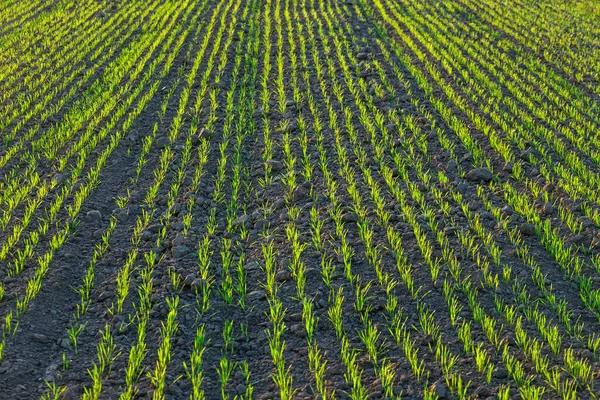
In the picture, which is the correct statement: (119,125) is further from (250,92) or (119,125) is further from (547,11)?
(547,11)

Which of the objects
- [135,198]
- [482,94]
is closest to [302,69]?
[482,94]

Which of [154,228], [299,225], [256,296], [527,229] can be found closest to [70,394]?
[256,296]

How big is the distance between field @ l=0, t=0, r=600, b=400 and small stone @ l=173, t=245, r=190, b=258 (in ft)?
0.12

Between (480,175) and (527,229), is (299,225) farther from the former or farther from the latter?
(480,175)

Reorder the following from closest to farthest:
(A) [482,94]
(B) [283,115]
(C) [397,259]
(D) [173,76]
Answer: (C) [397,259]
(B) [283,115]
(A) [482,94]
(D) [173,76]

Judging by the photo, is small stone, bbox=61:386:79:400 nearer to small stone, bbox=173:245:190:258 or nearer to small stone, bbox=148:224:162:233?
small stone, bbox=173:245:190:258

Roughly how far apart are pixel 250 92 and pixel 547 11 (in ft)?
31.0

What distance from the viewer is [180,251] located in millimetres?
5172

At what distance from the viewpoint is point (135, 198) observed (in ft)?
20.2

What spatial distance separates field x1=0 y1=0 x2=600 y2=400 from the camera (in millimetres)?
3906

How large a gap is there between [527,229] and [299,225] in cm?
197

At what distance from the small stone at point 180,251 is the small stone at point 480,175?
3.05m

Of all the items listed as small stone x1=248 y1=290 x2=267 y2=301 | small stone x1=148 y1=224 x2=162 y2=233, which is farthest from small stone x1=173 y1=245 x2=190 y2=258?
small stone x1=248 y1=290 x2=267 y2=301

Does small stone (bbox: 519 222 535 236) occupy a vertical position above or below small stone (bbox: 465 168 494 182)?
above
